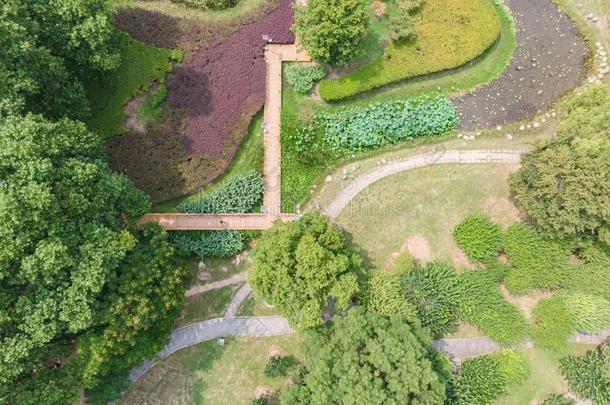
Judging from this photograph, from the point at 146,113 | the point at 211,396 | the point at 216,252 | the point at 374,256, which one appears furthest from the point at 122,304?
the point at 374,256

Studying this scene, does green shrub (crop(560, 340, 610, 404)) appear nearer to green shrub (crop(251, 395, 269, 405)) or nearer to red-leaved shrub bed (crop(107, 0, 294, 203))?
green shrub (crop(251, 395, 269, 405))

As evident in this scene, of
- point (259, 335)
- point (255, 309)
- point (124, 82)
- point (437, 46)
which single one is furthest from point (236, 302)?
point (437, 46)

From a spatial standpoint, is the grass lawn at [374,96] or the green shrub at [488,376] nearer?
the green shrub at [488,376]

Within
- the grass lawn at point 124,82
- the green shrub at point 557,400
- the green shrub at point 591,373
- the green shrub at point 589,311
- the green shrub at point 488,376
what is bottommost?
the green shrub at point 557,400

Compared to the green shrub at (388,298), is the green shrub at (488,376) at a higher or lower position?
lower

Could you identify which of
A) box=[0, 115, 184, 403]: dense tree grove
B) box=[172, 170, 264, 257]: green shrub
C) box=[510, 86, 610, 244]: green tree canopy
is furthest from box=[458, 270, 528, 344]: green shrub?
box=[0, 115, 184, 403]: dense tree grove

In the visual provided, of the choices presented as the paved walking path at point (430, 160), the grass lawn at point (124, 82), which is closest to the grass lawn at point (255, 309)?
the paved walking path at point (430, 160)

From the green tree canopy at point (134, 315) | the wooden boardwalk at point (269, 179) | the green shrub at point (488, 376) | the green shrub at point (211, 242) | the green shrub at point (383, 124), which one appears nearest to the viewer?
the green tree canopy at point (134, 315)

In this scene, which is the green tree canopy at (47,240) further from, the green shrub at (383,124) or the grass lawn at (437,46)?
the grass lawn at (437,46)
